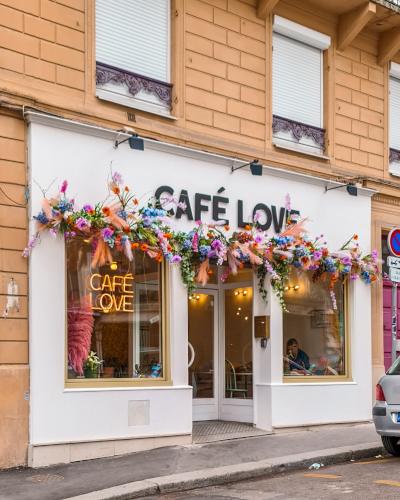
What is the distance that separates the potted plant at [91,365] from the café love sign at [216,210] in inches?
89.5

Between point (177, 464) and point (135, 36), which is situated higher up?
point (135, 36)

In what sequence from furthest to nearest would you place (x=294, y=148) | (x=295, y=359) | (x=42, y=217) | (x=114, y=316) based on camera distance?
(x=294, y=148) < (x=295, y=359) < (x=114, y=316) < (x=42, y=217)

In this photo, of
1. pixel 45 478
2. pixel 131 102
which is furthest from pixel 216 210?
pixel 45 478

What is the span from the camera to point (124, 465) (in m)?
8.91

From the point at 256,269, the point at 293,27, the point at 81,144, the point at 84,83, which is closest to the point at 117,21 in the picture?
the point at 84,83

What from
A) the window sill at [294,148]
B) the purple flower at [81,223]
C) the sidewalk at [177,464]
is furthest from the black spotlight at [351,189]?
the purple flower at [81,223]

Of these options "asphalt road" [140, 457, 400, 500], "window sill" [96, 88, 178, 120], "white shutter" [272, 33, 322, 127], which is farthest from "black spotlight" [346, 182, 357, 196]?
"asphalt road" [140, 457, 400, 500]

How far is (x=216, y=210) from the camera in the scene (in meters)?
11.1

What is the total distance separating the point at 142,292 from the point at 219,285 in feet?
7.91

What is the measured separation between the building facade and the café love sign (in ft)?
0.14

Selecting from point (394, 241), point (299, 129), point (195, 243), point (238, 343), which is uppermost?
point (299, 129)

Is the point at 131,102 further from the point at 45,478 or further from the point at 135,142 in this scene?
the point at 45,478

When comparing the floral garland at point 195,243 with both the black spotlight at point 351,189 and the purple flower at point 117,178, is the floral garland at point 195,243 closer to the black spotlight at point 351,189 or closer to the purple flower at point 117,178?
the purple flower at point 117,178

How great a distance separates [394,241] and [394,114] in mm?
3708
